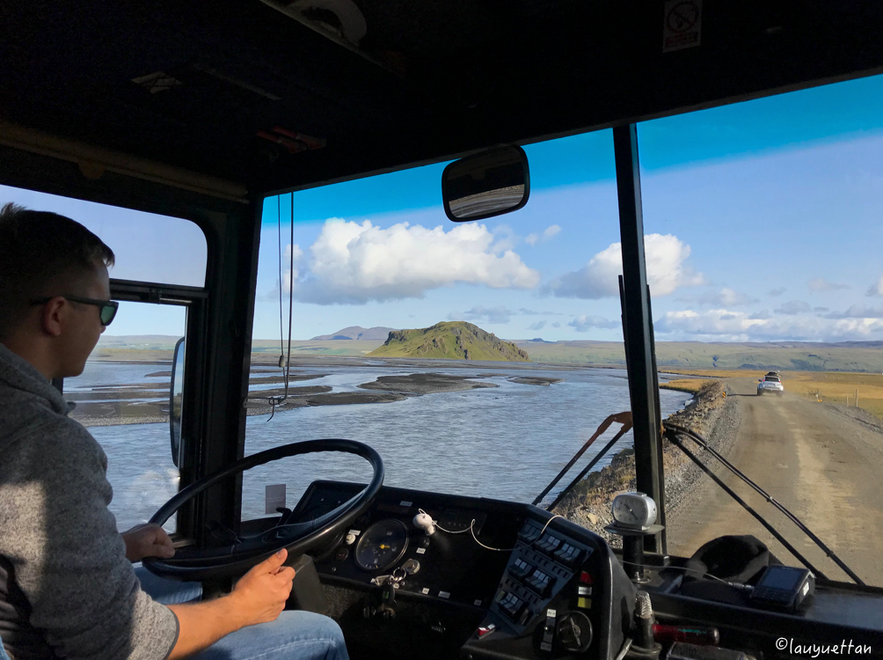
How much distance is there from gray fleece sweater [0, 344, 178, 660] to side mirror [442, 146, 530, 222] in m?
1.65

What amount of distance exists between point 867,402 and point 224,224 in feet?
9.08

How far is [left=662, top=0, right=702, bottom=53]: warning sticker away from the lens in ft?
6.49

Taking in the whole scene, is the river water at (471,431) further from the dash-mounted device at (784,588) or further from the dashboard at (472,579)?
the dash-mounted device at (784,588)

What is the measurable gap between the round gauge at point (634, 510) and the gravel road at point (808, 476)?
0.24 m

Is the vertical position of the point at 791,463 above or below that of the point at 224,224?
below

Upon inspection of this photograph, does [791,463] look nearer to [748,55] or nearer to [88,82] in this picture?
[748,55]

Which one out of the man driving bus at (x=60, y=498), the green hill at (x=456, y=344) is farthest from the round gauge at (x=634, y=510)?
the man driving bus at (x=60, y=498)

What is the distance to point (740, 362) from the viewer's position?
193cm

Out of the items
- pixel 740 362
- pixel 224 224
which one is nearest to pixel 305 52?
pixel 224 224

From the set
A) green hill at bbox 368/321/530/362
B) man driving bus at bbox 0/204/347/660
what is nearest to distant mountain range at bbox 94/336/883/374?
green hill at bbox 368/321/530/362

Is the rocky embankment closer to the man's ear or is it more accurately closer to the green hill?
the green hill

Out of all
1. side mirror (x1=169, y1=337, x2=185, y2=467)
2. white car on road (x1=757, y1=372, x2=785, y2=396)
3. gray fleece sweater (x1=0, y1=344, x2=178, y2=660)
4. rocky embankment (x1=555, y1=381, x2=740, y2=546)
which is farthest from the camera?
side mirror (x1=169, y1=337, x2=185, y2=467)

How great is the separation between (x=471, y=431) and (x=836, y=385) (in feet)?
3.54

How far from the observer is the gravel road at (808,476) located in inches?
68.1
